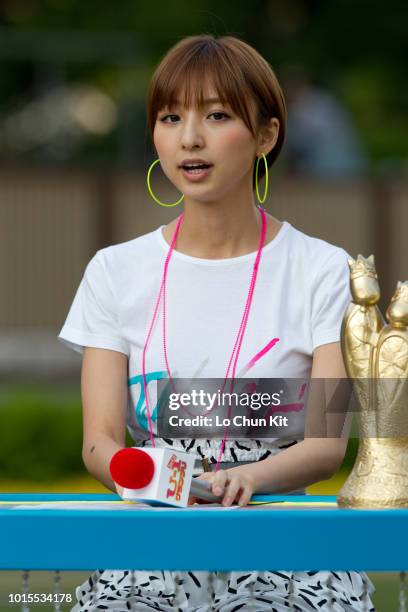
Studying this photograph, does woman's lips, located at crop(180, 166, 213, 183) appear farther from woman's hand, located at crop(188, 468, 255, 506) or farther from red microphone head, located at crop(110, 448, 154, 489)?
red microphone head, located at crop(110, 448, 154, 489)

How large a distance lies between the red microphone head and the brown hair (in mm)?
936

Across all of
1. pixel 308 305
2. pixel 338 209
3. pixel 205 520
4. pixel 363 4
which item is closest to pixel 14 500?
pixel 205 520

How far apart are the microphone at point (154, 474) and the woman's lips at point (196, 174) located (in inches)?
31.5

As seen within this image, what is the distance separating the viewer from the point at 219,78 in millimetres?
3096

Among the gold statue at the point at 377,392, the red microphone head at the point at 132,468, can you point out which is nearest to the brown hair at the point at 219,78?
the gold statue at the point at 377,392

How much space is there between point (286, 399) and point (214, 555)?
2.66 ft

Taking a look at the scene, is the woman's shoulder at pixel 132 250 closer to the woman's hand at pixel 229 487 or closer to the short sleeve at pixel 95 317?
the short sleeve at pixel 95 317

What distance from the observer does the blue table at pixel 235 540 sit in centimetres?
237

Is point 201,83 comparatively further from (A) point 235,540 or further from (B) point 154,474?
(A) point 235,540

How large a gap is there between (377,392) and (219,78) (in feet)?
3.00

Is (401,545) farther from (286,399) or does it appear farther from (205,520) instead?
(286,399)

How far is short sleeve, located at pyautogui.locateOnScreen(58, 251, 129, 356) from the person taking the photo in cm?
331

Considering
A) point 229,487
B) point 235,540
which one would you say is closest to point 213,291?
point 229,487

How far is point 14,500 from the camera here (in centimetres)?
285
